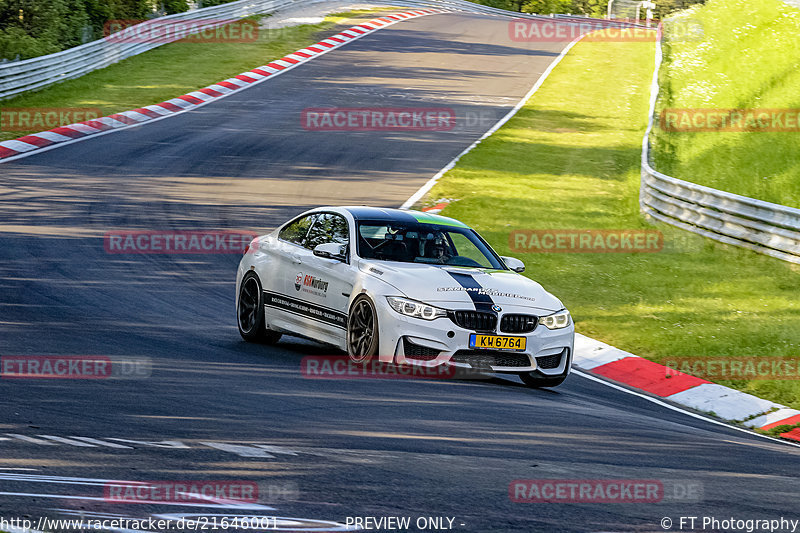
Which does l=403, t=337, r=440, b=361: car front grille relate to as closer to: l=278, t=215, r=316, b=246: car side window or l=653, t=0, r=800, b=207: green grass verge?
l=278, t=215, r=316, b=246: car side window

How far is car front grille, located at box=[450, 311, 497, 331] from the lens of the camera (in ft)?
32.1

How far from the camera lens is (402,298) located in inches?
388

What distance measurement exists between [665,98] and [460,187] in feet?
45.9

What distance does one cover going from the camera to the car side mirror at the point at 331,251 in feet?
35.3

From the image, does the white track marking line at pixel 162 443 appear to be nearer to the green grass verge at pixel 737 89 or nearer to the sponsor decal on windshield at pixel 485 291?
the sponsor decal on windshield at pixel 485 291

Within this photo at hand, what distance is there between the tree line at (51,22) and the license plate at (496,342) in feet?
79.4

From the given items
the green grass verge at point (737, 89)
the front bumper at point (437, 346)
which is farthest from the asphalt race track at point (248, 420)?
the green grass verge at point (737, 89)

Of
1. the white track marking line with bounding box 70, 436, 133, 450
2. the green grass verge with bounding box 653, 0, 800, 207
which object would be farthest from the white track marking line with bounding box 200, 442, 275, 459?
the green grass verge with bounding box 653, 0, 800, 207

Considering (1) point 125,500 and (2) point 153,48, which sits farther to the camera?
(2) point 153,48

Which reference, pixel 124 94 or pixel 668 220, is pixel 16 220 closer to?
pixel 668 220

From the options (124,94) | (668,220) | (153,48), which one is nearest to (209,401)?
(668,220)

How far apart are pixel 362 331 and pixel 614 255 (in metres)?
8.94

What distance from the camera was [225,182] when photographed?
22.2m

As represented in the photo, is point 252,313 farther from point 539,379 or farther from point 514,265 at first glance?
point 539,379
